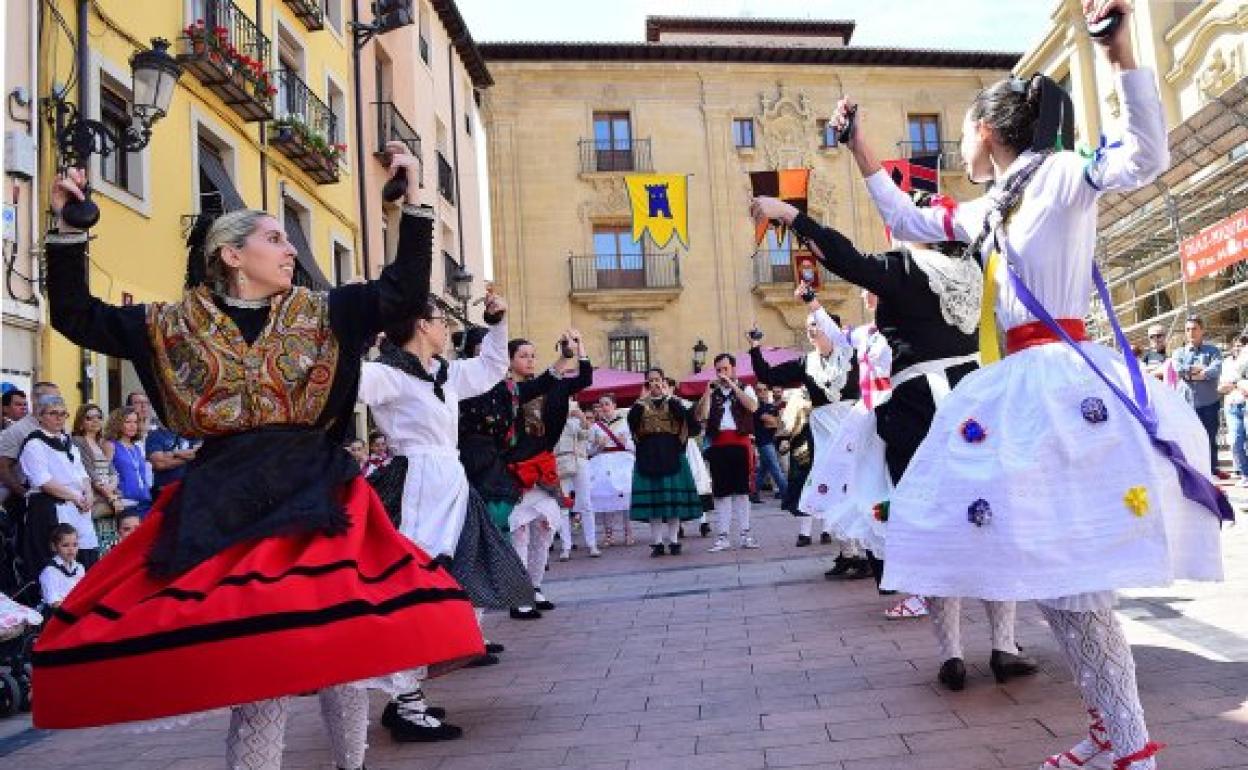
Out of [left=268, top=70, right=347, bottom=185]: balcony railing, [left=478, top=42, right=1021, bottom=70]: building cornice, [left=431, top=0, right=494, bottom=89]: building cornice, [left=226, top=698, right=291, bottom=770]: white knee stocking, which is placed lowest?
[left=226, top=698, right=291, bottom=770]: white knee stocking

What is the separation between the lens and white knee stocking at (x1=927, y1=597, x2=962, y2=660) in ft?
14.5

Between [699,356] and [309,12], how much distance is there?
15.7 meters

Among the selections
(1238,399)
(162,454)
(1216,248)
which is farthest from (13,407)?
(1216,248)

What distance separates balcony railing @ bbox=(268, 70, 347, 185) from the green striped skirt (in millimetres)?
7895

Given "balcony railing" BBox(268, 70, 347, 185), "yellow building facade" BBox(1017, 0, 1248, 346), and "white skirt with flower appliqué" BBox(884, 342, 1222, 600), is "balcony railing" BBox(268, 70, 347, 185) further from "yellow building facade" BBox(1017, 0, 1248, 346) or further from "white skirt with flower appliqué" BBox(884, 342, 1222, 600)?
"white skirt with flower appliqué" BBox(884, 342, 1222, 600)

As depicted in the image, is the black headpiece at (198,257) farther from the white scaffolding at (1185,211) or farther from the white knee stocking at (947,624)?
the white scaffolding at (1185,211)

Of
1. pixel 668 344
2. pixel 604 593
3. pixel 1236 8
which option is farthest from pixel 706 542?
pixel 668 344

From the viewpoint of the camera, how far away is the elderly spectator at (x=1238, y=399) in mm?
11836

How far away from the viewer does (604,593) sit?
28.3 feet

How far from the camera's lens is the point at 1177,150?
19.2m

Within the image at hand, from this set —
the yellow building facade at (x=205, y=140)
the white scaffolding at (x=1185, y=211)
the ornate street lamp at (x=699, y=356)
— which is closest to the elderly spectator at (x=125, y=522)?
the yellow building facade at (x=205, y=140)

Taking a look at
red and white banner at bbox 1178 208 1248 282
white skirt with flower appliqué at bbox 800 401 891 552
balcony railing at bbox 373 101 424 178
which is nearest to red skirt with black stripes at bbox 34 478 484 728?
white skirt with flower appliqué at bbox 800 401 891 552

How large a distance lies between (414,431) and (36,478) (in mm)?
3570

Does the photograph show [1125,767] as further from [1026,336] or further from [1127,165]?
[1127,165]
